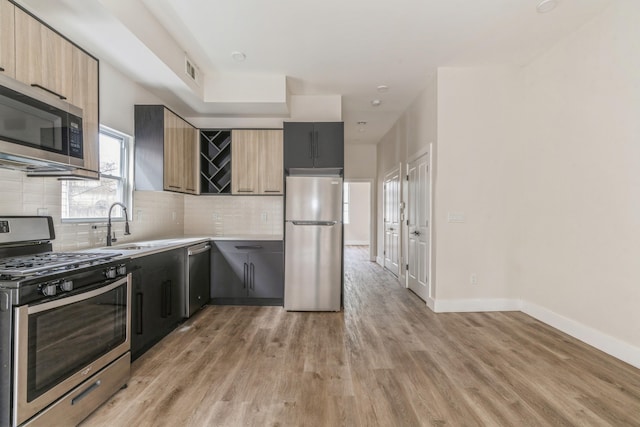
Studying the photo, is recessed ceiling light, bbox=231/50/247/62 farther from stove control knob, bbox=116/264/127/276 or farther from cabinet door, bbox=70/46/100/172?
stove control knob, bbox=116/264/127/276

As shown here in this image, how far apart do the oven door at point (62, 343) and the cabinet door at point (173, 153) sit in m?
1.61

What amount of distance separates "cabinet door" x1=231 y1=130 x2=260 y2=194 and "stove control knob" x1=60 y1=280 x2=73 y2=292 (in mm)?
2555

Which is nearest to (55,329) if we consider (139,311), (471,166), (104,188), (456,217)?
(139,311)

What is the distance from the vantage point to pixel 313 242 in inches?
143

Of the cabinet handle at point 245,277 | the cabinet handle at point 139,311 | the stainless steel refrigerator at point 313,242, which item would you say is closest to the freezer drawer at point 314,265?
the stainless steel refrigerator at point 313,242

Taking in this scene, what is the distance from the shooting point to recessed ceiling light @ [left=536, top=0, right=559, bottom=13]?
8.01ft

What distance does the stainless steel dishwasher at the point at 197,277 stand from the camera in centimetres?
319

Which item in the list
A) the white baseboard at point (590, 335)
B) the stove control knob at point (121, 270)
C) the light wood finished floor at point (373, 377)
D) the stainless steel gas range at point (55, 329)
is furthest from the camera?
the white baseboard at point (590, 335)

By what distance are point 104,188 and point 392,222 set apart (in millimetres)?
4796

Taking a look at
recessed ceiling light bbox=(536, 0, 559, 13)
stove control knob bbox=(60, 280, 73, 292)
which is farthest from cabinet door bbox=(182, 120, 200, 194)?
recessed ceiling light bbox=(536, 0, 559, 13)

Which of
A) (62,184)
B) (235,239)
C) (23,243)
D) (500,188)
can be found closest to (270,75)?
(235,239)

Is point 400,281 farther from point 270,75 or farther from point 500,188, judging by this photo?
point 270,75

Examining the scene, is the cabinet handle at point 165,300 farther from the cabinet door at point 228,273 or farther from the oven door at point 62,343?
the cabinet door at point 228,273

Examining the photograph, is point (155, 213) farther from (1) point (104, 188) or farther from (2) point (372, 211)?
(2) point (372, 211)
